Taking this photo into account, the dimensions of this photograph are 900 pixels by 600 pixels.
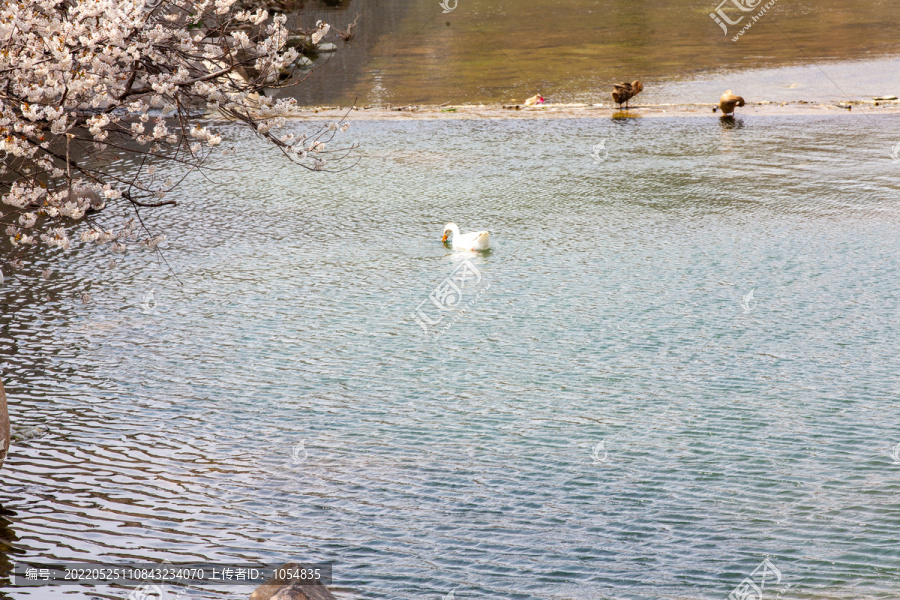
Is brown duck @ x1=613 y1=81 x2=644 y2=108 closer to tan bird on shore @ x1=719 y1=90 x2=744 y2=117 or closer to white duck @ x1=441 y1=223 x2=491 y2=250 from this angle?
tan bird on shore @ x1=719 y1=90 x2=744 y2=117

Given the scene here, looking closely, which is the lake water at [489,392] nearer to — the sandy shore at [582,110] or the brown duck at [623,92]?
the sandy shore at [582,110]

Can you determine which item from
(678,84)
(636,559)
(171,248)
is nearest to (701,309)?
(636,559)

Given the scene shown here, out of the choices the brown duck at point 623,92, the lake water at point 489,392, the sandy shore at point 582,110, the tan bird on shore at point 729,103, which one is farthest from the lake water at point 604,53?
the lake water at point 489,392

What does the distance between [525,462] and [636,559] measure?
1588 millimetres

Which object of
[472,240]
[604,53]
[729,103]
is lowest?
[472,240]

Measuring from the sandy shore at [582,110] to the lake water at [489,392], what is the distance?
19.8 ft

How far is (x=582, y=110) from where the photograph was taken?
2239 cm

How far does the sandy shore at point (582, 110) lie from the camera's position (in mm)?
20969

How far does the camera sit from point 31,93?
5.94 meters

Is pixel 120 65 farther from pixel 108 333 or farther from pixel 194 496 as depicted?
pixel 108 333

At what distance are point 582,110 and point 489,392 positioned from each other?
15.4m

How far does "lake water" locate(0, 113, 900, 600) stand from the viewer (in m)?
5.97

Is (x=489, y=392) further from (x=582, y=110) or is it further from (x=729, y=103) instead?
(x=582, y=110)

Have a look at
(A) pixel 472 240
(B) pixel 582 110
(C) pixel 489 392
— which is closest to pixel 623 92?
(B) pixel 582 110
